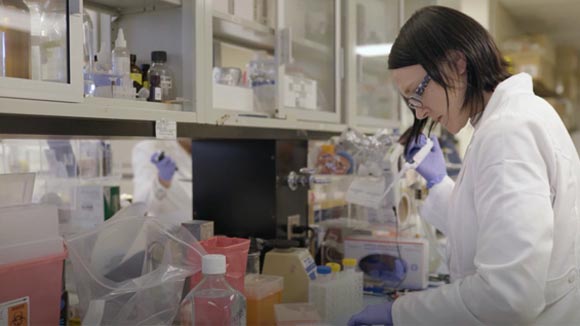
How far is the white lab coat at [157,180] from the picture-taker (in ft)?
11.2

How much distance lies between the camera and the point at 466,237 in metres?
1.08

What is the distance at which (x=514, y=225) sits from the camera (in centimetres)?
86

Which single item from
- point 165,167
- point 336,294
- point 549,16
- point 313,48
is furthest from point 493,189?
point 549,16

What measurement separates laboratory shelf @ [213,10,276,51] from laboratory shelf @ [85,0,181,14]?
141 millimetres

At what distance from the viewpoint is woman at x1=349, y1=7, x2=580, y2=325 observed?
2.87ft

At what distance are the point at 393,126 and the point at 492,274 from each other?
5.50 feet

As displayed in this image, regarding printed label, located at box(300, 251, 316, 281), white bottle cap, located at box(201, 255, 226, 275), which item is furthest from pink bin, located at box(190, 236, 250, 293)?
printed label, located at box(300, 251, 316, 281)

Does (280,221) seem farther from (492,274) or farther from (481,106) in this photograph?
(492,274)

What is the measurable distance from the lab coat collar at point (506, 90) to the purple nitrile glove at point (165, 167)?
103 inches

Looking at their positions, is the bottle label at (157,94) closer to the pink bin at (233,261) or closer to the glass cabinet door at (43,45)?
the glass cabinet door at (43,45)

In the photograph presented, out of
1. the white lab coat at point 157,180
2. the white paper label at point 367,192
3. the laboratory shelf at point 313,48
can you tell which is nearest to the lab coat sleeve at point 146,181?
the white lab coat at point 157,180

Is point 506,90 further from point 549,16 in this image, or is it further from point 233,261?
point 549,16

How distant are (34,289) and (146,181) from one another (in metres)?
2.63

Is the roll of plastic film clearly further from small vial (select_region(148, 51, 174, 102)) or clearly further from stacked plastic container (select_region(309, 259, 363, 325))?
small vial (select_region(148, 51, 174, 102))
